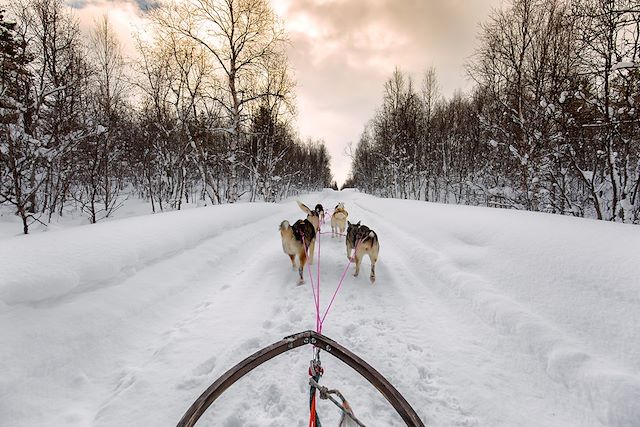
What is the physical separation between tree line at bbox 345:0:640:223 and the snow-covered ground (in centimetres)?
448

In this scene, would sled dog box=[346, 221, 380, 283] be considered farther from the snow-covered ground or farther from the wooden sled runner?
the wooden sled runner

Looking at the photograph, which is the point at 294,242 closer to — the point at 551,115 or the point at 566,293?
the point at 566,293

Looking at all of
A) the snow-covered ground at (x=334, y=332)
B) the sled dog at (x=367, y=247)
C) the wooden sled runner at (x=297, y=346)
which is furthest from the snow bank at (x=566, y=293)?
the wooden sled runner at (x=297, y=346)

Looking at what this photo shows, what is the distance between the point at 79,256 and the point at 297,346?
379 centimetres

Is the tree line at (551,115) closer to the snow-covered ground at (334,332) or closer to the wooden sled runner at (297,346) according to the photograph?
the snow-covered ground at (334,332)

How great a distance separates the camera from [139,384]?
2301mm

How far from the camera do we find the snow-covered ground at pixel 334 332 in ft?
6.75

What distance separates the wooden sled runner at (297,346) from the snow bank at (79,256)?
267cm

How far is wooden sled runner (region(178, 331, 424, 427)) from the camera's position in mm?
1325

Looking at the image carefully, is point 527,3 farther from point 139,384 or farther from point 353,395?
point 139,384

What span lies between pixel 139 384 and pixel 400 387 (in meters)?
2.26

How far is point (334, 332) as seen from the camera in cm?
310

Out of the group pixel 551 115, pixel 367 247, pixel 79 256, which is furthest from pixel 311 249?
pixel 551 115

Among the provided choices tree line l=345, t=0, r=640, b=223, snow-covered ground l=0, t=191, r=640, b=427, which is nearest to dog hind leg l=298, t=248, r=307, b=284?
snow-covered ground l=0, t=191, r=640, b=427
